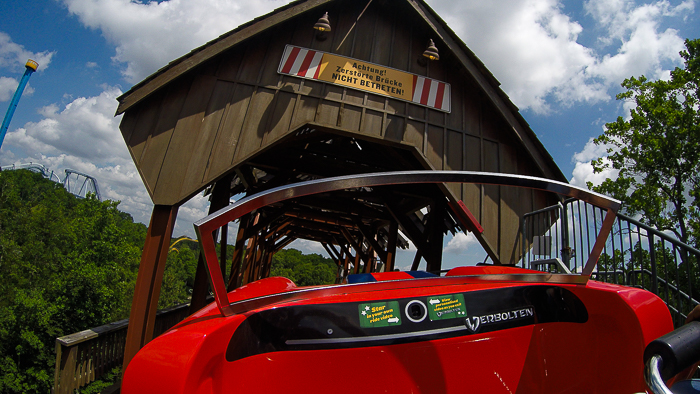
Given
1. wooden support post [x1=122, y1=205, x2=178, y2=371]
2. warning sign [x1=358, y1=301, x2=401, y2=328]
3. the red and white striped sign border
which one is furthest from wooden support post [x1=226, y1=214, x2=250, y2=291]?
warning sign [x1=358, y1=301, x2=401, y2=328]

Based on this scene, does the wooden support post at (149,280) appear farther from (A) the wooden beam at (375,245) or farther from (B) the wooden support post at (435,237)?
(A) the wooden beam at (375,245)

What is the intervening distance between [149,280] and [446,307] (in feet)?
15.3

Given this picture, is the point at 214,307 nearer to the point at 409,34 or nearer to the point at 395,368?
the point at 395,368

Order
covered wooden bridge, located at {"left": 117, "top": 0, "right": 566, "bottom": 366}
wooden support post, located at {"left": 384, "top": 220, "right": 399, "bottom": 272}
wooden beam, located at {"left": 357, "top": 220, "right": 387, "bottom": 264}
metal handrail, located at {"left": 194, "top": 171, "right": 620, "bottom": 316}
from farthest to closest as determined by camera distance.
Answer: wooden beam, located at {"left": 357, "top": 220, "right": 387, "bottom": 264}
wooden support post, located at {"left": 384, "top": 220, "right": 399, "bottom": 272}
covered wooden bridge, located at {"left": 117, "top": 0, "right": 566, "bottom": 366}
metal handrail, located at {"left": 194, "top": 171, "right": 620, "bottom": 316}

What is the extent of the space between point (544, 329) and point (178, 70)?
5.62 m

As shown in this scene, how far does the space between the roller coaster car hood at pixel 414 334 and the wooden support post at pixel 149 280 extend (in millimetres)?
3876

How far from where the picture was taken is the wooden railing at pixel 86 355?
471cm

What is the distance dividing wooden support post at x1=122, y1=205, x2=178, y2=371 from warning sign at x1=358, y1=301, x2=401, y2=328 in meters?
4.27

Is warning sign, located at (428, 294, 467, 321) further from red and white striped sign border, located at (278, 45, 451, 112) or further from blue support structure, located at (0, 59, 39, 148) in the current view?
blue support structure, located at (0, 59, 39, 148)

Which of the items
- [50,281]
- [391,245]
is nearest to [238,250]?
[391,245]

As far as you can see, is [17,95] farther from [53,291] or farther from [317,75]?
[317,75]

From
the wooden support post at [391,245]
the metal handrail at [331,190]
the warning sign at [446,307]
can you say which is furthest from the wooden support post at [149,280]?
the wooden support post at [391,245]

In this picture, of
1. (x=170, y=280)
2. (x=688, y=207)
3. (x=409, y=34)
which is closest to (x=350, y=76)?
(x=409, y=34)

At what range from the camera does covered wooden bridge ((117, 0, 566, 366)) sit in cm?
523
